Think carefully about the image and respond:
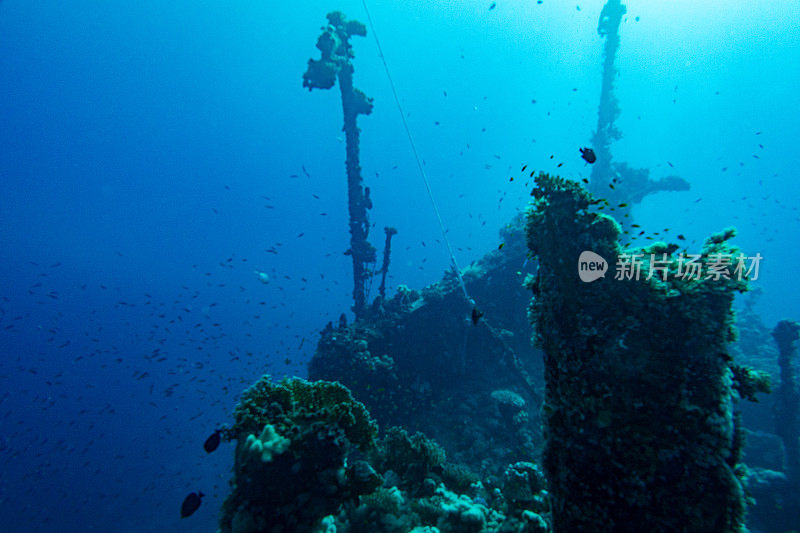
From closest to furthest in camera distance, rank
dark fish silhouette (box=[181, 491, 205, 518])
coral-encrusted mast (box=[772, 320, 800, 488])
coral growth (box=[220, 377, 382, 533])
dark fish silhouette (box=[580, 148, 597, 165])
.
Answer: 1. coral growth (box=[220, 377, 382, 533])
2. dark fish silhouette (box=[580, 148, 597, 165])
3. dark fish silhouette (box=[181, 491, 205, 518])
4. coral-encrusted mast (box=[772, 320, 800, 488])

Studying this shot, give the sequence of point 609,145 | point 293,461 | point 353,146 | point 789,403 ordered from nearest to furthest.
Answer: point 293,461 → point 789,403 → point 353,146 → point 609,145

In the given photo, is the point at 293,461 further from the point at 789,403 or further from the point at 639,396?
the point at 789,403

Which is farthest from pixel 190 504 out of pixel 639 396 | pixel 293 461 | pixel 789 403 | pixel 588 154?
pixel 789 403

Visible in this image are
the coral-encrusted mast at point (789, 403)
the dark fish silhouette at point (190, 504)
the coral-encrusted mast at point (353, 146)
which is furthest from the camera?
the coral-encrusted mast at point (353, 146)

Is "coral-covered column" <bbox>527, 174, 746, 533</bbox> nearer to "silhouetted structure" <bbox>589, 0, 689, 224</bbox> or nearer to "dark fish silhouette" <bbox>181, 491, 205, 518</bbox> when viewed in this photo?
"dark fish silhouette" <bbox>181, 491, 205, 518</bbox>

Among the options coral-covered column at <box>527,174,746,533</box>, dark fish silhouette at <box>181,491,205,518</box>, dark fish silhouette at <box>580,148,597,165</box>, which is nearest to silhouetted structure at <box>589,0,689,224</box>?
dark fish silhouette at <box>580,148,597,165</box>

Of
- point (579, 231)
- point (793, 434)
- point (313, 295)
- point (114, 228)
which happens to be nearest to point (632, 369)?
point (579, 231)

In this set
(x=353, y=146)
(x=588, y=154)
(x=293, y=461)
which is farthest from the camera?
(x=353, y=146)

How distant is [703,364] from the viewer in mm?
3186

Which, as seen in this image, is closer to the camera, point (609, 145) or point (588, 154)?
point (588, 154)

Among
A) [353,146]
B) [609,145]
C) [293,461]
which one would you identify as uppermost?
[609,145]

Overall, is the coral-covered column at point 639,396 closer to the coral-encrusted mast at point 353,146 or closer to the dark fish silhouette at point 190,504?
the dark fish silhouette at point 190,504

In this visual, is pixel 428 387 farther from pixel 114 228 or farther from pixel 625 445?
pixel 114 228

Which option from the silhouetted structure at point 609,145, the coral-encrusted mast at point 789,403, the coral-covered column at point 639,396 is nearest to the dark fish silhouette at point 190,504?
the coral-covered column at point 639,396
